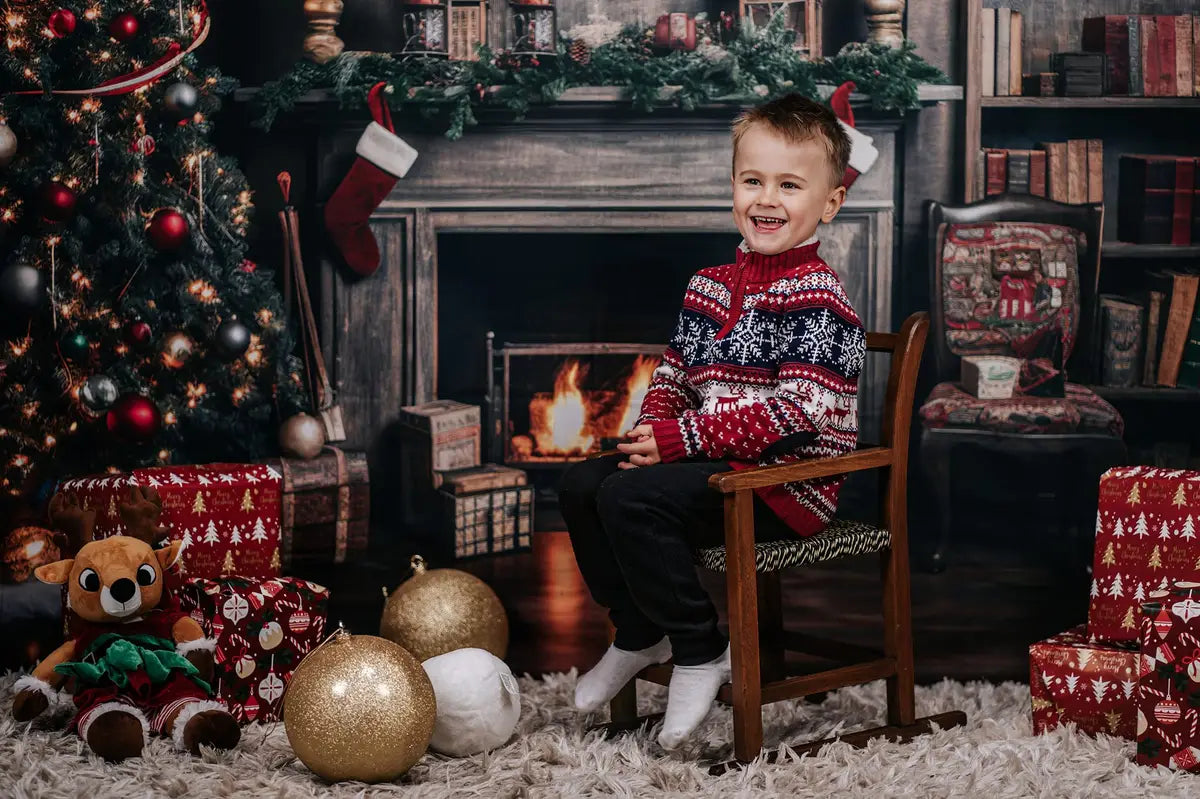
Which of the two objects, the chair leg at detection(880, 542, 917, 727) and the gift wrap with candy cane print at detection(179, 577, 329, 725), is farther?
the gift wrap with candy cane print at detection(179, 577, 329, 725)

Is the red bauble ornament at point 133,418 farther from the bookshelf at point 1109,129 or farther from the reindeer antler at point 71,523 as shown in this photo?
the bookshelf at point 1109,129

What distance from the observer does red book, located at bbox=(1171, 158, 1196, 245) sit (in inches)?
138

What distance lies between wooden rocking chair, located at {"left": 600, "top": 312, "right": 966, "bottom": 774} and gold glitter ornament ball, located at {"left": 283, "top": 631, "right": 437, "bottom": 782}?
46 cm

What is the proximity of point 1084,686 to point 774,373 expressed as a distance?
0.84 meters

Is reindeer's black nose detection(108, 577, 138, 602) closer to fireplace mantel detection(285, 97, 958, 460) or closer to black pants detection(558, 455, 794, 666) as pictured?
black pants detection(558, 455, 794, 666)

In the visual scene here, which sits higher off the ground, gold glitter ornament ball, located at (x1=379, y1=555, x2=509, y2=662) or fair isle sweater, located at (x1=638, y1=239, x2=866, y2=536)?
fair isle sweater, located at (x1=638, y1=239, x2=866, y2=536)

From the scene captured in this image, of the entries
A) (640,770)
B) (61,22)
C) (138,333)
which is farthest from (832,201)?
(61,22)

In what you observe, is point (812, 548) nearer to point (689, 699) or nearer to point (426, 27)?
point (689, 699)

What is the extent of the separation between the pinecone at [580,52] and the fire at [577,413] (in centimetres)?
Answer: 80

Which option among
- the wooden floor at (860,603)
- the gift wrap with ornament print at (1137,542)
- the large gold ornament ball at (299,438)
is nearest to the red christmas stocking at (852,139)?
the wooden floor at (860,603)

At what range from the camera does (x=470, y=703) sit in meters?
2.44

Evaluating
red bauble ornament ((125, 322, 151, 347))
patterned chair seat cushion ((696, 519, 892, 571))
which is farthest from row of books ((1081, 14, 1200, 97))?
red bauble ornament ((125, 322, 151, 347))

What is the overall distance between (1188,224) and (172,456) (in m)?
2.68

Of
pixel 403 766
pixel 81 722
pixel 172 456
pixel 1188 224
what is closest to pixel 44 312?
pixel 172 456
